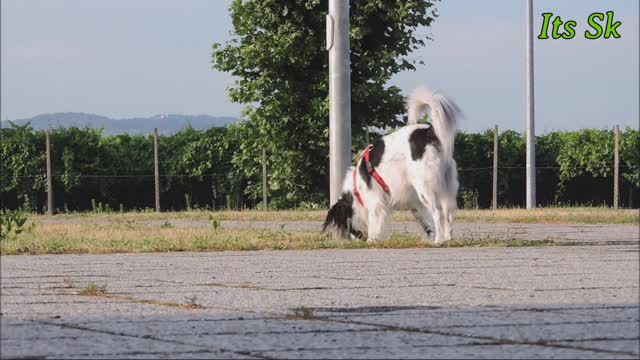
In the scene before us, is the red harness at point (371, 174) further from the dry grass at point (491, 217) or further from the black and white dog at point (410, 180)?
the dry grass at point (491, 217)

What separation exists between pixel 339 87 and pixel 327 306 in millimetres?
9448

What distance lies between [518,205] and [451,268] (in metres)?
20.5

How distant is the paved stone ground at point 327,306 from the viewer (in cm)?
728

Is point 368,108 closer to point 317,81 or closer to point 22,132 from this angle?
point 317,81

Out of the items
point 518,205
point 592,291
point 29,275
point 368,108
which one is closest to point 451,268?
point 592,291

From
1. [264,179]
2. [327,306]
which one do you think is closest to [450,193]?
[327,306]

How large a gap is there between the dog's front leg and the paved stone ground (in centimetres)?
161

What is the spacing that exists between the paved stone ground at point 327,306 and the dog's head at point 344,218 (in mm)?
1964

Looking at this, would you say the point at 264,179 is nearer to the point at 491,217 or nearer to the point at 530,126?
the point at 530,126

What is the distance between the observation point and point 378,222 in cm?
1605

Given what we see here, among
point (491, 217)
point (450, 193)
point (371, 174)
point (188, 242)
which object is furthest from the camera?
point (491, 217)

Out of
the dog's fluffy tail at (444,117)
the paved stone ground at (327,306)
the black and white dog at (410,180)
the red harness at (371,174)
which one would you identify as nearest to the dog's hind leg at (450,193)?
the black and white dog at (410,180)

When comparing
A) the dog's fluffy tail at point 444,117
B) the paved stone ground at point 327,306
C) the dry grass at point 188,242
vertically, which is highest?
the dog's fluffy tail at point 444,117

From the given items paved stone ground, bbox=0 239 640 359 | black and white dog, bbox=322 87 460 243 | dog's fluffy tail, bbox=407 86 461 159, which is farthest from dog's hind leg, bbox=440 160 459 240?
paved stone ground, bbox=0 239 640 359
